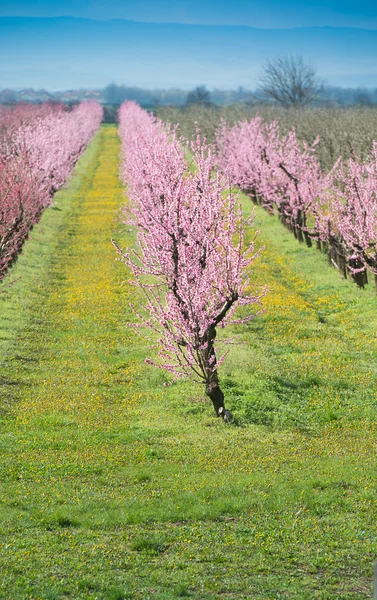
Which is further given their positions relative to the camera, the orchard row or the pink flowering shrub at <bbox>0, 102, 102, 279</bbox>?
the orchard row

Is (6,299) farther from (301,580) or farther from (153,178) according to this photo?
(301,580)

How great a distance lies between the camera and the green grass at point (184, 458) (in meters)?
13.9

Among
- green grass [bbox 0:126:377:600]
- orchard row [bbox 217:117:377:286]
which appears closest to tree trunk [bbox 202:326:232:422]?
green grass [bbox 0:126:377:600]

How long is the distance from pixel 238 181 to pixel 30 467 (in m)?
50.5

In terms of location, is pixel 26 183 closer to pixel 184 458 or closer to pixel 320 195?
pixel 320 195

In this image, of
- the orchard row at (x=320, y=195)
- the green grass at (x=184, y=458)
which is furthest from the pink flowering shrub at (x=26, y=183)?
the orchard row at (x=320, y=195)

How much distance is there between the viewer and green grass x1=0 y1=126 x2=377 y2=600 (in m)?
13.9

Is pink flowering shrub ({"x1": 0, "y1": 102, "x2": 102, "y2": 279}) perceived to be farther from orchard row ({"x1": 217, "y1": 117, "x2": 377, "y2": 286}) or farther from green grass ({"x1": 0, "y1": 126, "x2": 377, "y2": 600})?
orchard row ({"x1": 217, "y1": 117, "x2": 377, "y2": 286})

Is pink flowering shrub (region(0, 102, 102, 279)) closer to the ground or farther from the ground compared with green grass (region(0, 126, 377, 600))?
farther from the ground

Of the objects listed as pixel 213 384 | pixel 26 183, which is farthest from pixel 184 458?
pixel 26 183

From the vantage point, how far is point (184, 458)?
20688 millimetres

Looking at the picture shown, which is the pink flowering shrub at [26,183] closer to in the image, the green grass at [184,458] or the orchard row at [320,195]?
the green grass at [184,458]

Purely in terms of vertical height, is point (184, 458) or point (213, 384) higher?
point (213, 384)

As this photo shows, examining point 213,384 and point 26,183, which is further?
point 26,183
